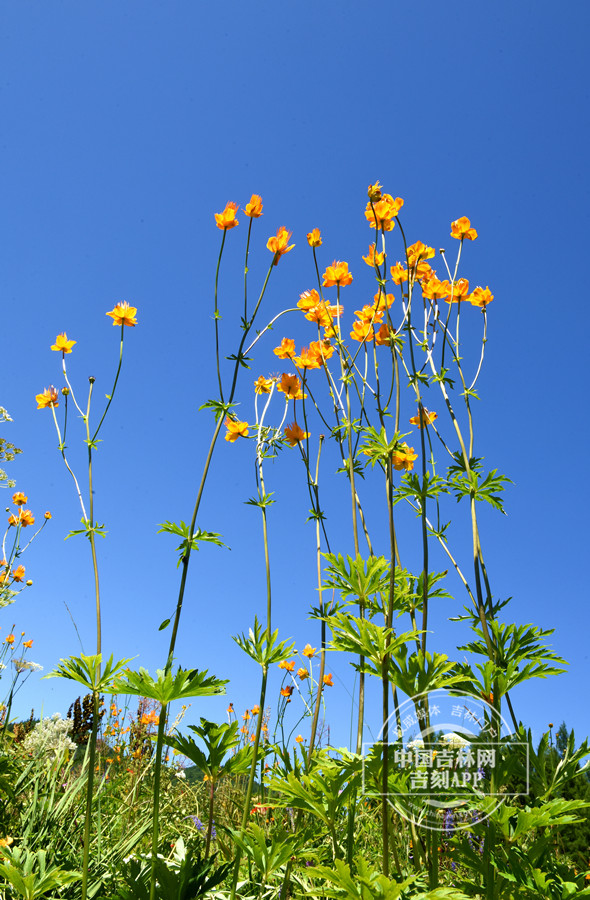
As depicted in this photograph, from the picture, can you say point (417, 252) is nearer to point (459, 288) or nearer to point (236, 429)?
point (459, 288)

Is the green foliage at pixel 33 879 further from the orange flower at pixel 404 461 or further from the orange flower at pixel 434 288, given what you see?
the orange flower at pixel 434 288

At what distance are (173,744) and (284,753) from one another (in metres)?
0.37

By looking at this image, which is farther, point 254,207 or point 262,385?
point 262,385

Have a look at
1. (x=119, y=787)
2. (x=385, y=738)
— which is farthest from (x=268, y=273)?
(x=119, y=787)

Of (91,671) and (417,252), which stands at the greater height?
(417,252)

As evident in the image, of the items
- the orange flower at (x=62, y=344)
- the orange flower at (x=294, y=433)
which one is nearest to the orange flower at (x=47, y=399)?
the orange flower at (x=62, y=344)

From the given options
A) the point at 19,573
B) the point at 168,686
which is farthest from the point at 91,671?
the point at 19,573

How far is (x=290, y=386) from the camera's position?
2.85 metres

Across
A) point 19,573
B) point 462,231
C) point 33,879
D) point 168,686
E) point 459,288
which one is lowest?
point 33,879

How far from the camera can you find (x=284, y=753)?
1857mm

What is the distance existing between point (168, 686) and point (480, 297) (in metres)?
2.57

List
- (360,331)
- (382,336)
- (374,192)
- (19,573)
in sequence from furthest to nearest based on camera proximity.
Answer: (19,573) → (360,331) → (382,336) → (374,192)

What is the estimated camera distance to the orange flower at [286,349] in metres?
3.04

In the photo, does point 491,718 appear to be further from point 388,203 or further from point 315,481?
point 388,203
